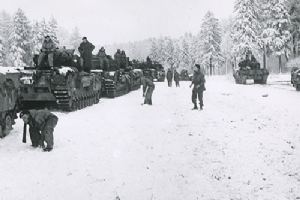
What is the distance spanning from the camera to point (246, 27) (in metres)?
57.6

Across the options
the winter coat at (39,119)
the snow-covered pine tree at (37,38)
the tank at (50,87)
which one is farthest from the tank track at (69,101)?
the snow-covered pine tree at (37,38)

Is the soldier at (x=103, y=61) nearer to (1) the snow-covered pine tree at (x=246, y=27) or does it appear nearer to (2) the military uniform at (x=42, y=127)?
(2) the military uniform at (x=42, y=127)

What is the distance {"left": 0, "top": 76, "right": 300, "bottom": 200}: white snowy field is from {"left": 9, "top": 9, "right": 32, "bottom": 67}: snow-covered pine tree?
139ft

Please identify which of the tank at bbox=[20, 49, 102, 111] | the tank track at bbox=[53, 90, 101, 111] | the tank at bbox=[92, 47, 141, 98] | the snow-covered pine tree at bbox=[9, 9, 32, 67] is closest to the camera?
the tank at bbox=[20, 49, 102, 111]

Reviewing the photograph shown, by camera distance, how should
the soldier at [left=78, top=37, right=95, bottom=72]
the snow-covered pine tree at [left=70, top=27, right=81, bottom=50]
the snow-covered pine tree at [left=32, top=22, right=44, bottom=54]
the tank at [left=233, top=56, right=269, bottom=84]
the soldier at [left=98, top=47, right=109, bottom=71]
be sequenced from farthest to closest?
1. the snow-covered pine tree at [left=70, top=27, right=81, bottom=50]
2. the snow-covered pine tree at [left=32, top=22, right=44, bottom=54]
3. the tank at [left=233, top=56, right=269, bottom=84]
4. the soldier at [left=98, top=47, right=109, bottom=71]
5. the soldier at [left=78, top=37, right=95, bottom=72]

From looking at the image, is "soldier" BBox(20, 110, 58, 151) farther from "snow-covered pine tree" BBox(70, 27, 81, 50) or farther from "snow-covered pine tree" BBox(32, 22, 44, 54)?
"snow-covered pine tree" BBox(70, 27, 81, 50)

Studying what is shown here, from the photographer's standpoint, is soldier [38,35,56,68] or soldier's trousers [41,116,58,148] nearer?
soldier's trousers [41,116,58,148]

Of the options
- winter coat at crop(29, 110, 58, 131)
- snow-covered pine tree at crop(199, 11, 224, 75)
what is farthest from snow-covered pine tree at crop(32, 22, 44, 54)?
winter coat at crop(29, 110, 58, 131)

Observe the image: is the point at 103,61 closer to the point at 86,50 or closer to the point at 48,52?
the point at 86,50

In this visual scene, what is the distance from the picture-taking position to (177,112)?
63.0ft

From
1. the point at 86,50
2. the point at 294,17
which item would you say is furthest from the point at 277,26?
the point at 86,50

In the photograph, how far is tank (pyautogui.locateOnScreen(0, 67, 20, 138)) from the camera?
1326 centimetres

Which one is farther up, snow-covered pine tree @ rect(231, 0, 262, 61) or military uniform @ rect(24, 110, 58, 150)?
snow-covered pine tree @ rect(231, 0, 262, 61)

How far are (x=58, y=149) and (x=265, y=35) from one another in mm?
52007
